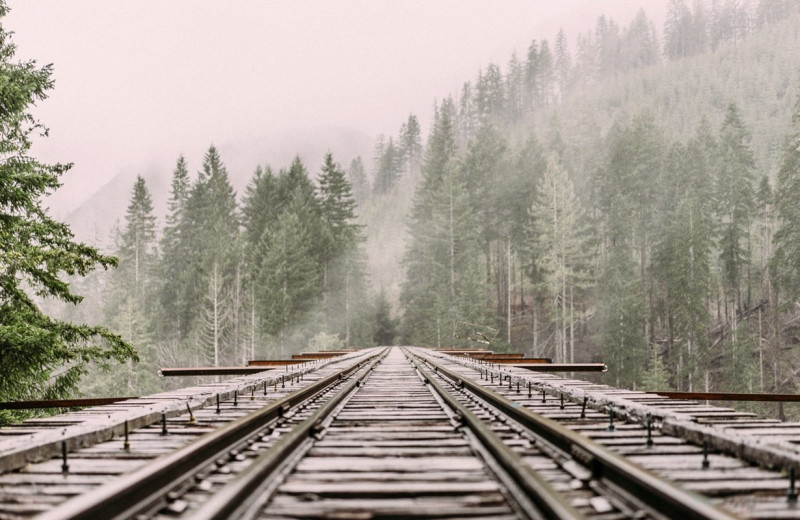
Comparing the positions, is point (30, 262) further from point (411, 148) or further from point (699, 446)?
point (411, 148)

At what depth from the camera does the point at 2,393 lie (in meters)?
11.3

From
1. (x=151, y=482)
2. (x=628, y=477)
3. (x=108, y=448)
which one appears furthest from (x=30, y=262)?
(x=628, y=477)

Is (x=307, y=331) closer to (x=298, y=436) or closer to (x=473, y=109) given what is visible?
(x=298, y=436)

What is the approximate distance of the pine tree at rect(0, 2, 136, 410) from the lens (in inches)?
410

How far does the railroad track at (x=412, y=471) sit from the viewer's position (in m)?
2.78

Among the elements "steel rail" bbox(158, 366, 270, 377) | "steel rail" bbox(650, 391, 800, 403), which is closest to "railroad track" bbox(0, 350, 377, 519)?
"steel rail" bbox(158, 366, 270, 377)

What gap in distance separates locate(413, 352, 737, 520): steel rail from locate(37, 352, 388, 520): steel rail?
249cm

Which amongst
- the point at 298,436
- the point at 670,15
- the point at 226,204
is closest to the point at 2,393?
the point at 298,436

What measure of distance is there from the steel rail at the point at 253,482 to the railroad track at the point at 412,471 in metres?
0.01

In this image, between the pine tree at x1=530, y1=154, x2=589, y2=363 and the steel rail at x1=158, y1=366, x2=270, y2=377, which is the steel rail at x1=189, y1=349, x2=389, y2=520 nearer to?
the steel rail at x1=158, y1=366, x2=270, y2=377

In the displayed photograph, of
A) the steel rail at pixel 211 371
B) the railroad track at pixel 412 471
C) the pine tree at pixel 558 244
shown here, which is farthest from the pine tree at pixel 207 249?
the railroad track at pixel 412 471

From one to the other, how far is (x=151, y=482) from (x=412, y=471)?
161cm

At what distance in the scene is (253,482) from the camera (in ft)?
9.95

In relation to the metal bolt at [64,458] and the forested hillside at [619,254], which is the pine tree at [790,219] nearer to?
the forested hillside at [619,254]
